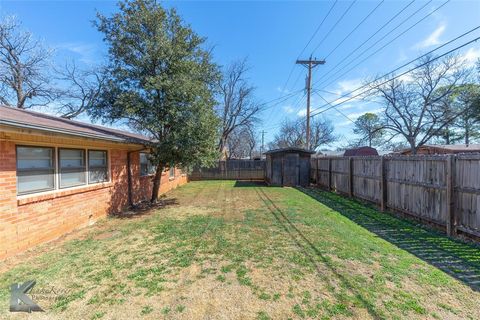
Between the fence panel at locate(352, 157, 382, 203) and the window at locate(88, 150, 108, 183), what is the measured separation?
8.74m

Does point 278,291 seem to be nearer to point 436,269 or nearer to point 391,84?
point 436,269

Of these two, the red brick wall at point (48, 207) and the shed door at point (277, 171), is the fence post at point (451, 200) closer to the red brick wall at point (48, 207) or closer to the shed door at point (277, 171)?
the red brick wall at point (48, 207)

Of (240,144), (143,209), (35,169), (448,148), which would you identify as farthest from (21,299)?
(240,144)

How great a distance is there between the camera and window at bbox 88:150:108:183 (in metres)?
6.51

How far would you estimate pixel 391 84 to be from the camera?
923 inches

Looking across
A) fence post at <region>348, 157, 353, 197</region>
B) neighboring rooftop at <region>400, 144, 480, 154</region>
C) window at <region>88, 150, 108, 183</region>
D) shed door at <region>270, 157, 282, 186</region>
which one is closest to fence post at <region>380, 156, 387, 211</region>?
fence post at <region>348, 157, 353, 197</region>

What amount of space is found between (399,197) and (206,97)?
6.89 metres

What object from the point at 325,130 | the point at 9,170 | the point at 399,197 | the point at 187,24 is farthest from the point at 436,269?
the point at 325,130

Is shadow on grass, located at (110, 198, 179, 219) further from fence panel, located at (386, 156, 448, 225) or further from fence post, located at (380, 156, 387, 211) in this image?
fence panel, located at (386, 156, 448, 225)

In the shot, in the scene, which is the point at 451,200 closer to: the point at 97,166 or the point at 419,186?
the point at 419,186

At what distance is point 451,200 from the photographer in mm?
5012

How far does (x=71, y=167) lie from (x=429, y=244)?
26.2 ft

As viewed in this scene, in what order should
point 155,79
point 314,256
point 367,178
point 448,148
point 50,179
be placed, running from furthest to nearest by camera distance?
point 448,148, point 367,178, point 155,79, point 50,179, point 314,256

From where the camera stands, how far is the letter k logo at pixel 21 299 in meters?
2.71
